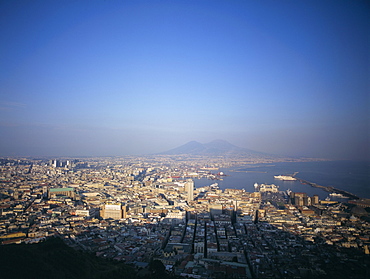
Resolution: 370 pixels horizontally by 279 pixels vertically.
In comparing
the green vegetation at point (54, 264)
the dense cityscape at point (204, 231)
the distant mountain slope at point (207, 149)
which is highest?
the distant mountain slope at point (207, 149)

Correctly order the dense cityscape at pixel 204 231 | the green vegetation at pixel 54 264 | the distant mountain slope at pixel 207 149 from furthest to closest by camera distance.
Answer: the distant mountain slope at pixel 207 149 → the dense cityscape at pixel 204 231 → the green vegetation at pixel 54 264

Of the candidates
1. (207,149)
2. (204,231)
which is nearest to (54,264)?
(204,231)

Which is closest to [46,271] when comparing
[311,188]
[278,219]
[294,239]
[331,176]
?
[294,239]

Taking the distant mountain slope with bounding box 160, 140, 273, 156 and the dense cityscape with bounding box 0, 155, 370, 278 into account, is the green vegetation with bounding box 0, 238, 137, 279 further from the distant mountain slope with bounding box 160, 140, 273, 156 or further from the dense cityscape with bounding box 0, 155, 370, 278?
the distant mountain slope with bounding box 160, 140, 273, 156

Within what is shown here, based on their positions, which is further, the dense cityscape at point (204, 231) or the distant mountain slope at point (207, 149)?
the distant mountain slope at point (207, 149)

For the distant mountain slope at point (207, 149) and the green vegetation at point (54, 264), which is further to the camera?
the distant mountain slope at point (207, 149)

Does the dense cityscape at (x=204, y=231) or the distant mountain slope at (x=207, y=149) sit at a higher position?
the distant mountain slope at (x=207, y=149)

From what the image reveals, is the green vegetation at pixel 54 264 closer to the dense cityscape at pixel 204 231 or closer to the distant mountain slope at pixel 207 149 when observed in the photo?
the dense cityscape at pixel 204 231

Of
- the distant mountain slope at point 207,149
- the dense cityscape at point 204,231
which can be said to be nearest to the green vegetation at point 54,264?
the dense cityscape at point 204,231

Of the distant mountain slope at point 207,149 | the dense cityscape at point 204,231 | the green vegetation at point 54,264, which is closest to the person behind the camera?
the green vegetation at point 54,264
